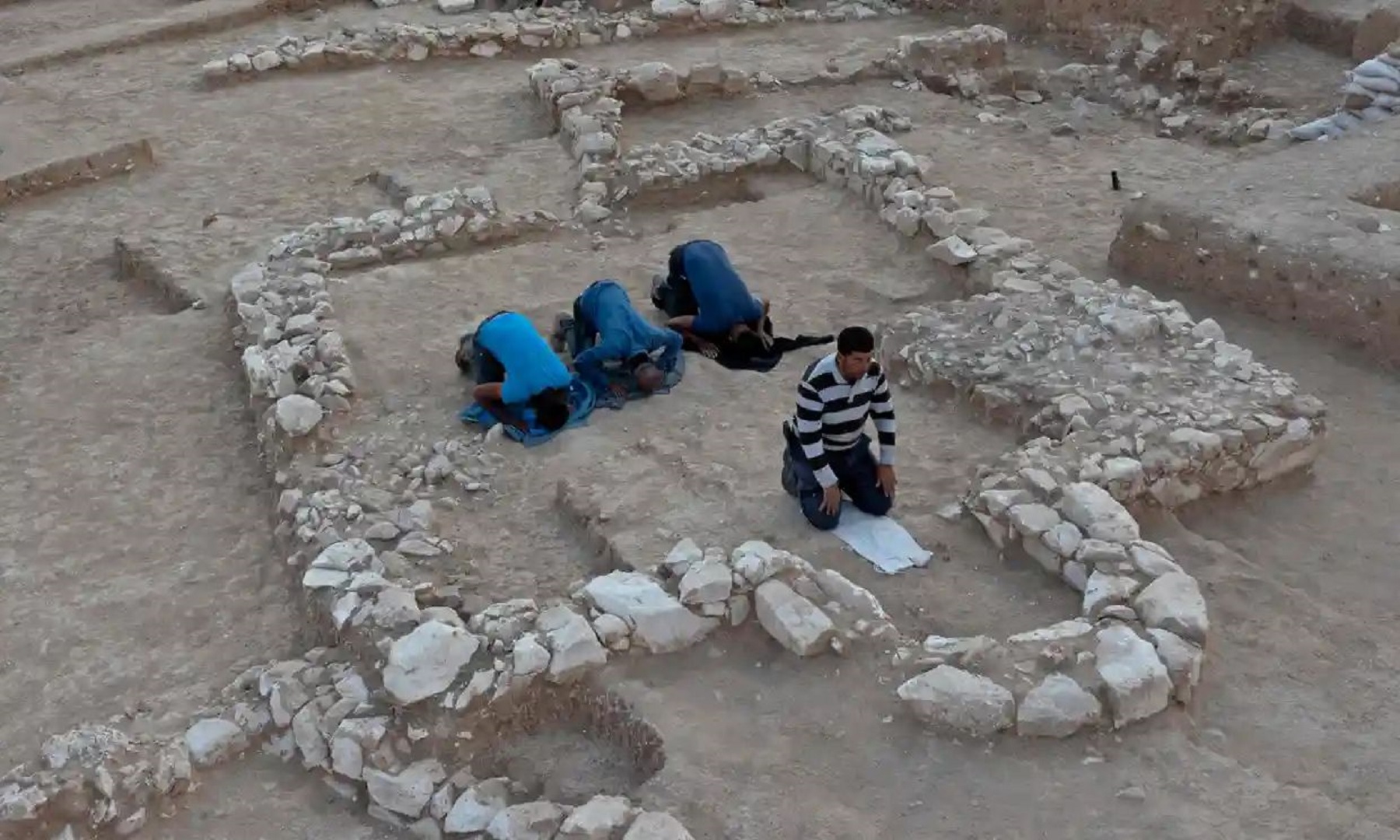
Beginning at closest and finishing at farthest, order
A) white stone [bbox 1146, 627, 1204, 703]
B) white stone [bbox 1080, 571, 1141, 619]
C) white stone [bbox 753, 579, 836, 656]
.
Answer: white stone [bbox 1146, 627, 1204, 703]
white stone [bbox 753, 579, 836, 656]
white stone [bbox 1080, 571, 1141, 619]

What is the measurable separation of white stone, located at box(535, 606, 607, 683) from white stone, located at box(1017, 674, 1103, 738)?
1513mm

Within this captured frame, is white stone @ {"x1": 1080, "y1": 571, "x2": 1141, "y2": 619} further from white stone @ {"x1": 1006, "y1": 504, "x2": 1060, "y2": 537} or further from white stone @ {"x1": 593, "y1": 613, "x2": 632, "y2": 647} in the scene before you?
white stone @ {"x1": 593, "y1": 613, "x2": 632, "y2": 647}

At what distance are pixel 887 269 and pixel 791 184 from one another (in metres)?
1.61

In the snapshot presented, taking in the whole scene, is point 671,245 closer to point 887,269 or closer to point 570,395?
point 887,269

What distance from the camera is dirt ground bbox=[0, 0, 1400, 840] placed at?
4.55m

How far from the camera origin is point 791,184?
9.76 meters

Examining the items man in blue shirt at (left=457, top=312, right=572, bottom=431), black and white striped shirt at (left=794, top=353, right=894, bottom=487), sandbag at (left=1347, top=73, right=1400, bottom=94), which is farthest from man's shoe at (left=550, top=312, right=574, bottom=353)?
sandbag at (left=1347, top=73, right=1400, bottom=94)

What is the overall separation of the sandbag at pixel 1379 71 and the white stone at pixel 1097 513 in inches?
229

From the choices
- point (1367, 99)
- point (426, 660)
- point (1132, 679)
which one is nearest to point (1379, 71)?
point (1367, 99)

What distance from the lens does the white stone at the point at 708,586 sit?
5156 mm

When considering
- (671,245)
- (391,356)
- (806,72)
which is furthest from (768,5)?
(391,356)

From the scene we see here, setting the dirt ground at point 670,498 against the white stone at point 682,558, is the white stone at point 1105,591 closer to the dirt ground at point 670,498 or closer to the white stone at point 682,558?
the dirt ground at point 670,498

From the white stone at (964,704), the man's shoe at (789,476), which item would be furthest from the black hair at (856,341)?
the white stone at (964,704)

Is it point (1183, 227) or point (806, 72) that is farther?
point (806, 72)
